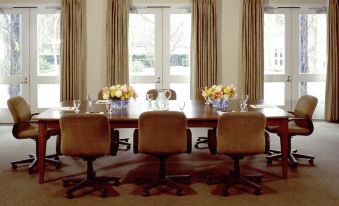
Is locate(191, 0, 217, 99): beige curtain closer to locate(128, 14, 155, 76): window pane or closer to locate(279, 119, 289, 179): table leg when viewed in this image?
locate(128, 14, 155, 76): window pane

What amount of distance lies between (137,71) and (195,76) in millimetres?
1125

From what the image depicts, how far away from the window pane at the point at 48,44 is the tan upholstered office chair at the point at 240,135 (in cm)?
538

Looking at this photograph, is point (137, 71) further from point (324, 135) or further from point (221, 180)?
point (221, 180)

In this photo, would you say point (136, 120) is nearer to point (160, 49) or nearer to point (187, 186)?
point (187, 186)

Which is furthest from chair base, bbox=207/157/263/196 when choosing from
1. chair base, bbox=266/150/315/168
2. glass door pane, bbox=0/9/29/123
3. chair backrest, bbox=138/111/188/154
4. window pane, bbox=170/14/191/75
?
glass door pane, bbox=0/9/29/123

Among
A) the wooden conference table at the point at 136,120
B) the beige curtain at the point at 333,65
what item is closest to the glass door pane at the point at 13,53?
the wooden conference table at the point at 136,120

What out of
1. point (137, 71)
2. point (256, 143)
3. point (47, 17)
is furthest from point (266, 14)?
point (256, 143)

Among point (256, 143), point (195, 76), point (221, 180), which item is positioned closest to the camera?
point (256, 143)

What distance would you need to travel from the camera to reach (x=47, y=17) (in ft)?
29.2

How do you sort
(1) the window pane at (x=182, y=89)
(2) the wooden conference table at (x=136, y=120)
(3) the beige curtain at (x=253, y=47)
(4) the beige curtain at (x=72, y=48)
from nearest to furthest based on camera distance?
1. (2) the wooden conference table at (x=136, y=120)
2. (4) the beige curtain at (x=72, y=48)
3. (3) the beige curtain at (x=253, y=47)
4. (1) the window pane at (x=182, y=89)

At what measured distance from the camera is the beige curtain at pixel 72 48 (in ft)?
28.2

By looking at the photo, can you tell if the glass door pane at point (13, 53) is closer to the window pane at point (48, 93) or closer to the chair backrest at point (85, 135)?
the window pane at point (48, 93)

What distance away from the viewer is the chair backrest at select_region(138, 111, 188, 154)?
4160mm

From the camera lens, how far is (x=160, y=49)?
354 inches
